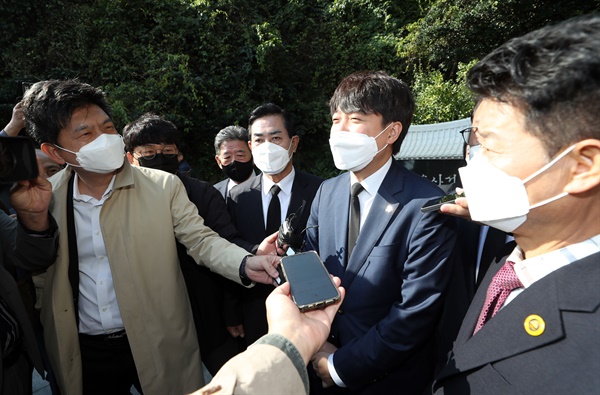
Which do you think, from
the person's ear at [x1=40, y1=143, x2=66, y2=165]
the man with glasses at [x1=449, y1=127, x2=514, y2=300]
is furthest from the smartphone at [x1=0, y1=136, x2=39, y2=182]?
the man with glasses at [x1=449, y1=127, x2=514, y2=300]

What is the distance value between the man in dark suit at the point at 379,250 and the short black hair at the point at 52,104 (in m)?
1.51

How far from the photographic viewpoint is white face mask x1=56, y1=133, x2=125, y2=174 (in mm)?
2121

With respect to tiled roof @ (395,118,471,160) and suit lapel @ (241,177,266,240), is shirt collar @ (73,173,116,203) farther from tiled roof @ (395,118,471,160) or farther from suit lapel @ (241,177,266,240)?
tiled roof @ (395,118,471,160)

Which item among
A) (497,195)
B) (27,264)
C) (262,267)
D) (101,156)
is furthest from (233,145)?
(497,195)

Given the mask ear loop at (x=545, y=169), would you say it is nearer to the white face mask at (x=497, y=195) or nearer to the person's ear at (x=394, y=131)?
the white face mask at (x=497, y=195)

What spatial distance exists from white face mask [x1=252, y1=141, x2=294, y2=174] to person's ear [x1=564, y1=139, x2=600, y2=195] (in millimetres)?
2258

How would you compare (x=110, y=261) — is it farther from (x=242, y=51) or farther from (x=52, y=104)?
(x=242, y=51)

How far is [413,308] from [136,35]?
13.0 m

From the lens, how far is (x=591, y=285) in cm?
97

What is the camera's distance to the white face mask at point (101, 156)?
2121mm

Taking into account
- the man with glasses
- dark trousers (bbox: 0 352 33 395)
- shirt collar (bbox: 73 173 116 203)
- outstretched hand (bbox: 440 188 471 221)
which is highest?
shirt collar (bbox: 73 173 116 203)

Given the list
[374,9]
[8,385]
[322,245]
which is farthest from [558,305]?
[374,9]

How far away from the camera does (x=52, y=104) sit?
2080 mm

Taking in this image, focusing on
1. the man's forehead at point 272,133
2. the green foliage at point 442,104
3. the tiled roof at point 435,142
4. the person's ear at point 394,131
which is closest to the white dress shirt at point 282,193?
the man's forehead at point 272,133
